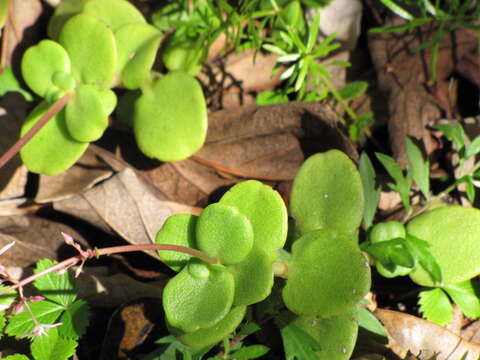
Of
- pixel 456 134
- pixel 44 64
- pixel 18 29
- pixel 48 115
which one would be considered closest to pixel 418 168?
pixel 456 134

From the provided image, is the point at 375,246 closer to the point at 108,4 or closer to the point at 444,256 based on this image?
the point at 444,256

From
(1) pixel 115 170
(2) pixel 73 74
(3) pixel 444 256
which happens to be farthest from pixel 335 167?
(2) pixel 73 74

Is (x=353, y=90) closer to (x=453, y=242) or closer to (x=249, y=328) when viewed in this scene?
(x=453, y=242)

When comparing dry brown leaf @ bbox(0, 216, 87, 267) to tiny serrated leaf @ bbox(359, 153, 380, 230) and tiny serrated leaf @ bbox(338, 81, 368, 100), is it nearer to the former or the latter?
tiny serrated leaf @ bbox(359, 153, 380, 230)

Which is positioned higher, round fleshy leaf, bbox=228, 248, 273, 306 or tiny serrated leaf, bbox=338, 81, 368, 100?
tiny serrated leaf, bbox=338, 81, 368, 100

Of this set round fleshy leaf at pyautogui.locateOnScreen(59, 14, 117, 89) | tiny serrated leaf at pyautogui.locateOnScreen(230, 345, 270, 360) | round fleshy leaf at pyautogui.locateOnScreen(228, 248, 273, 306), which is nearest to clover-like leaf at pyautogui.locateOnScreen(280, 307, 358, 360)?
tiny serrated leaf at pyautogui.locateOnScreen(230, 345, 270, 360)

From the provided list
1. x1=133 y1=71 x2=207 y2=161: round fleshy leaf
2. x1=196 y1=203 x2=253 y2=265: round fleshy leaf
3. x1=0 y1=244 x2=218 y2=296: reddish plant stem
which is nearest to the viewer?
x1=0 y1=244 x2=218 y2=296: reddish plant stem
